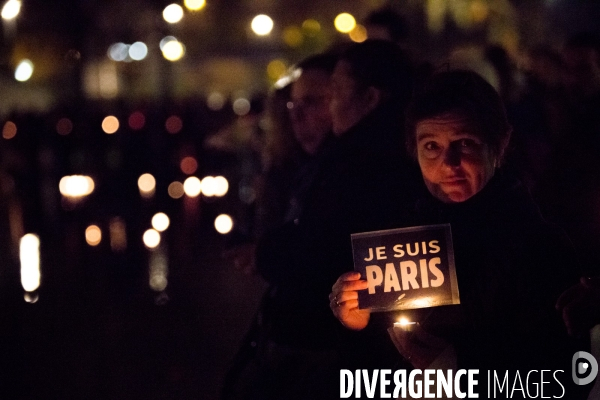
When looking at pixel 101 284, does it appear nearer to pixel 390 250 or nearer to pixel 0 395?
pixel 0 395

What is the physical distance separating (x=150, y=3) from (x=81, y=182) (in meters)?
4.97

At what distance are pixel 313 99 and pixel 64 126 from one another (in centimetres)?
1345

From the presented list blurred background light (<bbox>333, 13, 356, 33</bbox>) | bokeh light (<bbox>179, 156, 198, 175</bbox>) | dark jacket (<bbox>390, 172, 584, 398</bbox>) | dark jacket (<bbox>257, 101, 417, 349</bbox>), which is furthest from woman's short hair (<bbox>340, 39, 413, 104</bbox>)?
bokeh light (<bbox>179, 156, 198, 175</bbox>)

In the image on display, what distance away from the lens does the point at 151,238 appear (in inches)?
533

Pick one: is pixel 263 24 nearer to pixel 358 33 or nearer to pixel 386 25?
pixel 358 33

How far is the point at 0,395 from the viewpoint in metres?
5.83

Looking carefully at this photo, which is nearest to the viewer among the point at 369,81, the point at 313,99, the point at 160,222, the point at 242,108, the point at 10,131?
the point at 369,81

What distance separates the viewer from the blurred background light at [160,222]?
14.6 m

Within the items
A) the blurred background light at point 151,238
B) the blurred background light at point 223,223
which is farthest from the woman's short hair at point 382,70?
the blurred background light at point 223,223

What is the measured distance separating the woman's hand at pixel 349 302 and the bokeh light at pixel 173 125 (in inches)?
516

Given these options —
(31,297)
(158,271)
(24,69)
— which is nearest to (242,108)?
(158,271)

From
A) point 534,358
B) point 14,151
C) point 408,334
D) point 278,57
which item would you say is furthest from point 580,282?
point 14,151

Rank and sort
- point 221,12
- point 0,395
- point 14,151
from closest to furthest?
point 0,395, point 221,12, point 14,151

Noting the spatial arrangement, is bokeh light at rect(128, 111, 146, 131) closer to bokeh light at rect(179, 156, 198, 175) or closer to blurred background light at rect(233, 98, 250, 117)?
bokeh light at rect(179, 156, 198, 175)
